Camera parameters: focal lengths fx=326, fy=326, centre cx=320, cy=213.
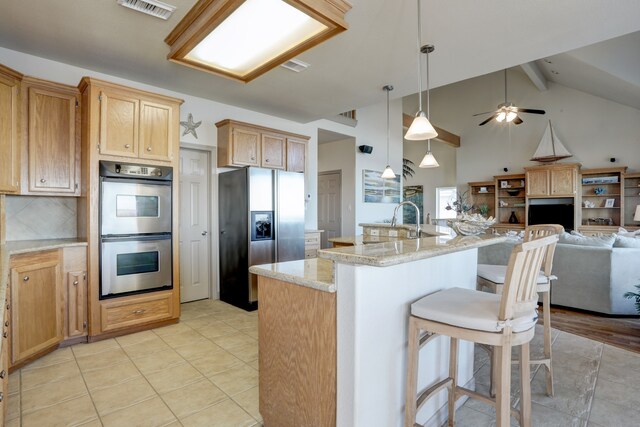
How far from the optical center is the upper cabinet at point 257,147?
4.17 metres

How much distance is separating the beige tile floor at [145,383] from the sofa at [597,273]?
358 cm

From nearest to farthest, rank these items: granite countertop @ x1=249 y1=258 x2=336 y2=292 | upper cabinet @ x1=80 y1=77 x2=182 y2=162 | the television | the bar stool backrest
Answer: the bar stool backrest → granite countertop @ x1=249 y1=258 x2=336 y2=292 → upper cabinet @ x1=80 y1=77 x2=182 y2=162 → the television

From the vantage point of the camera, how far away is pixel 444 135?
878 cm

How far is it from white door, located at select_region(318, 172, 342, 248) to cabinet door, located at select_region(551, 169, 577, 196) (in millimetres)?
5133

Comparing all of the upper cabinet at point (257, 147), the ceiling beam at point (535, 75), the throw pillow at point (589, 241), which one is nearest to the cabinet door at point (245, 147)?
the upper cabinet at point (257, 147)

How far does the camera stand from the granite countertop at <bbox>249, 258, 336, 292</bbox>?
1.42 m

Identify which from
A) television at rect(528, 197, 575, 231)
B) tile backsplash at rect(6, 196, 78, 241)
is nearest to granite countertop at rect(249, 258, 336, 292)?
tile backsplash at rect(6, 196, 78, 241)

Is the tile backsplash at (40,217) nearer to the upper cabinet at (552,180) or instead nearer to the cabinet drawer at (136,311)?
the cabinet drawer at (136,311)

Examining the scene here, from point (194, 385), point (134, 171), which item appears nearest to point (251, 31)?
point (134, 171)

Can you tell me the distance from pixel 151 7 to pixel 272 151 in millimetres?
2376

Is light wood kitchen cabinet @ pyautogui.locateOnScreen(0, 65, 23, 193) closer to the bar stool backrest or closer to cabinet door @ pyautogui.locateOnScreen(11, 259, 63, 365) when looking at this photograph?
cabinet door @ pyautogui.locateOnScreen(11, 259, 63, 365)

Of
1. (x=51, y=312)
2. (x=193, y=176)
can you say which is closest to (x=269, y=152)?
(x=193, y=176)

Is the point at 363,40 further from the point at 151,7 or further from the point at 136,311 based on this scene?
the point at 136,311

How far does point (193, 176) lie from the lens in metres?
4.32
